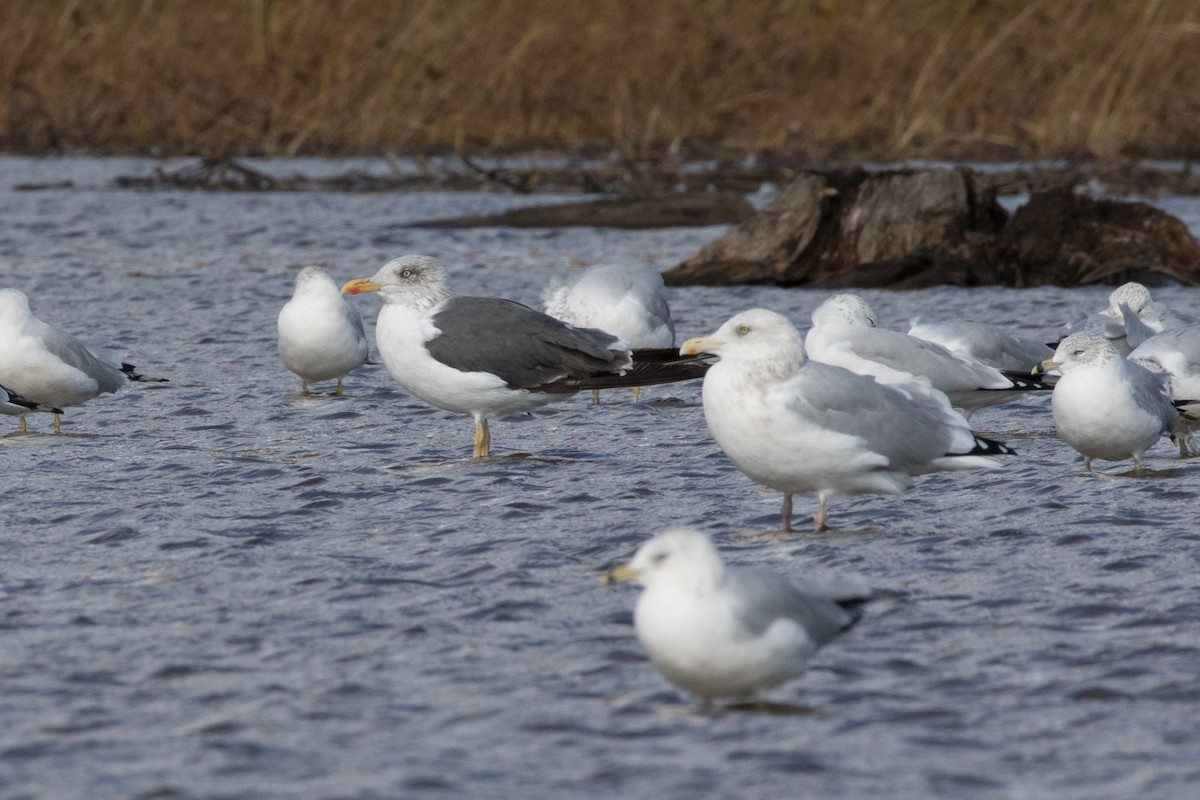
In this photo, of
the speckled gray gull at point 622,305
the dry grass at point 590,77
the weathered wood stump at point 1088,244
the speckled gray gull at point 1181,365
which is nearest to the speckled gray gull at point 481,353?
the speckled gray gull at point 622,305

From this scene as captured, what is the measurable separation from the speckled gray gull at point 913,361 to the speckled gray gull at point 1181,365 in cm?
59

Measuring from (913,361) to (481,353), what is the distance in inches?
86.8

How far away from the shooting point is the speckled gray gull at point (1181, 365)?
29.4 feet

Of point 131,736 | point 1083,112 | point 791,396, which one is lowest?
point 131,736

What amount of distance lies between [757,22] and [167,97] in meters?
8.73

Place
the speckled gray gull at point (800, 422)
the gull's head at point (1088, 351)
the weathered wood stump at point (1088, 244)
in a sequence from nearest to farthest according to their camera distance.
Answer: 1. the speckled gray gull at point (800, 422)
2. the gull's head at point (1088, 351)
3. the weathered wood stump at point (1088, 244)

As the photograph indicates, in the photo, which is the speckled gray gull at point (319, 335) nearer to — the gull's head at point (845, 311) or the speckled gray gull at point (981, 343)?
the gull's head at point (845, 311)

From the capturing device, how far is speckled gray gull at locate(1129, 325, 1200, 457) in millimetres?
8961

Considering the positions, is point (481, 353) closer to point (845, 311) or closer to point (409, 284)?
point (409, 284)

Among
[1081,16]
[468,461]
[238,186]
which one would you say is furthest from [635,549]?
[1081,16]

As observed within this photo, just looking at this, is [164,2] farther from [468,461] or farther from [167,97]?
[468,461]

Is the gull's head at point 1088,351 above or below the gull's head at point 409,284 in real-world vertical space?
below

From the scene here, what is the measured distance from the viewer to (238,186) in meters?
23.8

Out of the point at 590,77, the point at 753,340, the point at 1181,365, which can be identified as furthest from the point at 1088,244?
the point at 590,77
